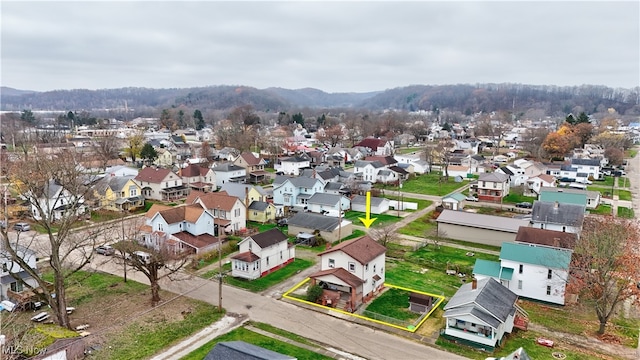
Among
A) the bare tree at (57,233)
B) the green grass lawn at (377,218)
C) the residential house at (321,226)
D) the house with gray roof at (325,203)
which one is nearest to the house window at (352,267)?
the residential house at (321,226)

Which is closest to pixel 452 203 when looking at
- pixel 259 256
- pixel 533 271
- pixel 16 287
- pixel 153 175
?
pixel 533 271

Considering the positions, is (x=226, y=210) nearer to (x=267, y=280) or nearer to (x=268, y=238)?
(x=268, y=238)

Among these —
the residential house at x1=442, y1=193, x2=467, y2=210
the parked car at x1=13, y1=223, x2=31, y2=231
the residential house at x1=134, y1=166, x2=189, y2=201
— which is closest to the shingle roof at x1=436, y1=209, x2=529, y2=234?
the residential house at x1=442, y1=193, x2=467, y2=210

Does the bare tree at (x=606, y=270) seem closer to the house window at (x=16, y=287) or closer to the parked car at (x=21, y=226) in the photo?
the house window at (x=16, y=287)

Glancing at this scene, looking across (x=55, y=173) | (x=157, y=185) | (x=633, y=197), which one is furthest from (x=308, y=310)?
(x=633, y=197)

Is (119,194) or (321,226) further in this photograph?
(119,194)

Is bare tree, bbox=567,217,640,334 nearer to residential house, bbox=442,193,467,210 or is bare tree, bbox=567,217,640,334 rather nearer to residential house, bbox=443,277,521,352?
residential house, bbox=443,277,521,352

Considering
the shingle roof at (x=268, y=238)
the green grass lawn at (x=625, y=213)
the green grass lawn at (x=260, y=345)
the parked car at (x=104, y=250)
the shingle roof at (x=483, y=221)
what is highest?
the shingle roof at (x=268, y=238)
